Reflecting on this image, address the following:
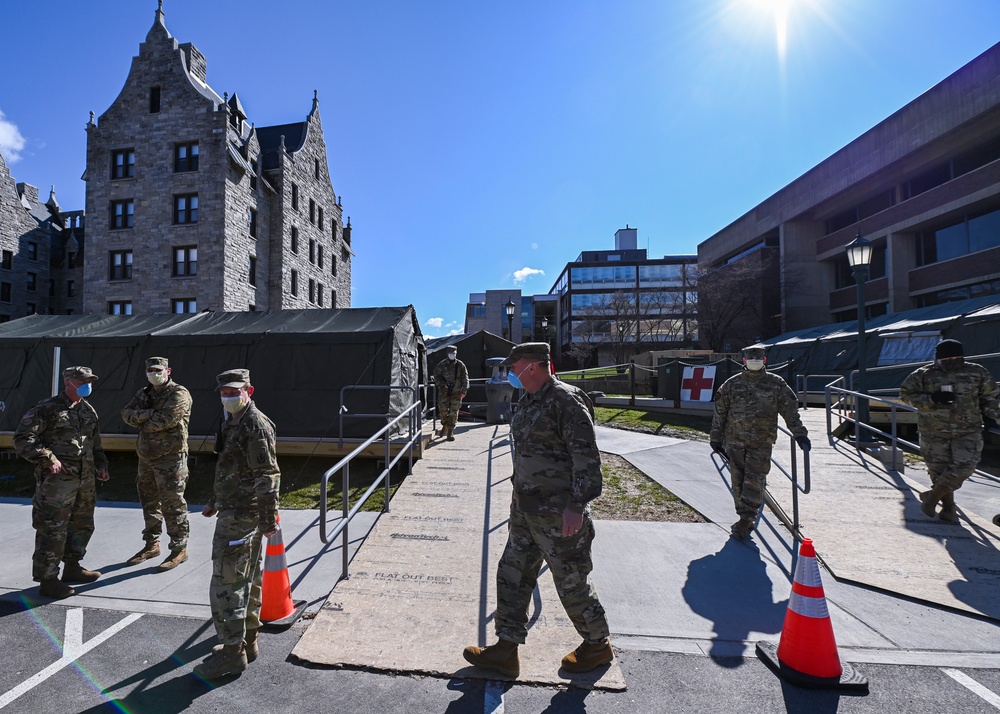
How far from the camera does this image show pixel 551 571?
9.36 ft

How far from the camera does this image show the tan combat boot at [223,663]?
293 cm

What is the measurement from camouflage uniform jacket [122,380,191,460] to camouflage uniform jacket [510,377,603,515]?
12.4 feet

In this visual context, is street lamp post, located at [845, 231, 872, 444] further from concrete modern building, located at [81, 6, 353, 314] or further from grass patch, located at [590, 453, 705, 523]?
concrete modern building, located at [81, 6, 353, 314]

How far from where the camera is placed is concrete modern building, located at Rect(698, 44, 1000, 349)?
22.4 meters

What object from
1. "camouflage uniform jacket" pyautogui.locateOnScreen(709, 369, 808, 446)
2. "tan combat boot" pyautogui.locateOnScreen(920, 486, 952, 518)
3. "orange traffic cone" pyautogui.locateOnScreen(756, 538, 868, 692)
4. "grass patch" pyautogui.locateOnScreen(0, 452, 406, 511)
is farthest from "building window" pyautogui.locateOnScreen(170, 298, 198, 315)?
"tan combat boot" pyautogui.locateOnScreen(920, 486, 952, 518)

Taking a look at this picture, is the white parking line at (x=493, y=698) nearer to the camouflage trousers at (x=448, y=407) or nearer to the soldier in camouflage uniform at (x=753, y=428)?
the soldier in camouflage uniform at (x=753, y=428)

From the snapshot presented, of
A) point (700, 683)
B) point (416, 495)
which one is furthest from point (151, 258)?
point (700, 683)

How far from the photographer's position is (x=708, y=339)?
120 ft

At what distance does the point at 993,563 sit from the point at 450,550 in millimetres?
4929

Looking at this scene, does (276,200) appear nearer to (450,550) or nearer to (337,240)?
(337,240)

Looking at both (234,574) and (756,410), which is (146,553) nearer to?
(234,574)

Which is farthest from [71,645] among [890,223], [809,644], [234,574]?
[890,223]

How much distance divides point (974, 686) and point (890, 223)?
32.0 metres

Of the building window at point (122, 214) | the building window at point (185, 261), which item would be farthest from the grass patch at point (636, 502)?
the building window at point (122, 214)
